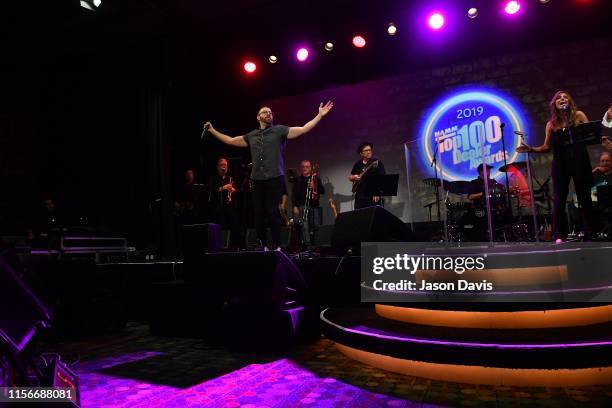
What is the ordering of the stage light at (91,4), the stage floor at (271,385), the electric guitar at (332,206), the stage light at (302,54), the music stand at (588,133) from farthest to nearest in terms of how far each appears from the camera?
the electric guitar at (332,206) → the stage light at (302,54) → the stage light at (91,4) → the music stand at (588,133) → the stage floor at (271,385)

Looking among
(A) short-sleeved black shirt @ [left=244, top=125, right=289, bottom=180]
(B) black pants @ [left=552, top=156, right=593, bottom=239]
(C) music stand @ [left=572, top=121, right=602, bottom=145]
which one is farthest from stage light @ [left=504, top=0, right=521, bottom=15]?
(A) short-sleeved black shirt @ [left=244, top=125, right=289, bottom=180]

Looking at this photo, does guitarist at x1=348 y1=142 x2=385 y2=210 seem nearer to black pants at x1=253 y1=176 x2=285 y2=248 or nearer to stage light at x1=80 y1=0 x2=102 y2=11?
black pants at x1=253 y1=176 x2=285 y2=248

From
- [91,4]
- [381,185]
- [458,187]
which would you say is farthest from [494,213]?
[91,4]

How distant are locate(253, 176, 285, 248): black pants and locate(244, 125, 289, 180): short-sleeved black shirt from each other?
0.25 feet

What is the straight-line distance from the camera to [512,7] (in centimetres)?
671

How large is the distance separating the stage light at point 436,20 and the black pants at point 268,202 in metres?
4.23

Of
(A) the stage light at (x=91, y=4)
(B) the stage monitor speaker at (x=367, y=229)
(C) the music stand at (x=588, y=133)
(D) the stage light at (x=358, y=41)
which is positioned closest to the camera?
(B) the stage monitor speaker at (x=367, y=229)

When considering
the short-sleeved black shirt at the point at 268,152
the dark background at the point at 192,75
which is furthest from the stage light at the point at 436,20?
the short-sleeved black shirt at the point at 268,152

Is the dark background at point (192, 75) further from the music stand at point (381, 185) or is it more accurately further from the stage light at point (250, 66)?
the music stand at point (381, 185)

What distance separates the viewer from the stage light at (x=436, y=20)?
275 inches

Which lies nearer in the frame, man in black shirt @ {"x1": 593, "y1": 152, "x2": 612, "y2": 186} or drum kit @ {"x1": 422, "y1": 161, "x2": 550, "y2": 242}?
man in black shirt @ {"x1": 593, "y1": 152, "x2": 612, "y2": 186}

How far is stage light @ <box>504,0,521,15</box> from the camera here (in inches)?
263

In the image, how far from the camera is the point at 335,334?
3.15 metres

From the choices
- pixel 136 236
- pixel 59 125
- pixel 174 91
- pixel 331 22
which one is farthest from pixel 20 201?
pixel 331 22
